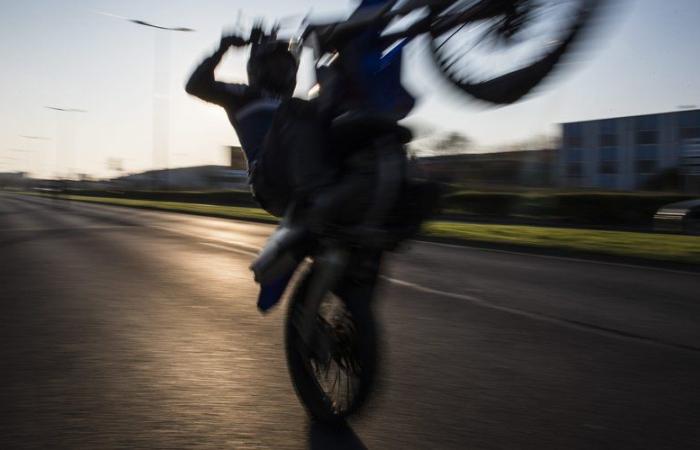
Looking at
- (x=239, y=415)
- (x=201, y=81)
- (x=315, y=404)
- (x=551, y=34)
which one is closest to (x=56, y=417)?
(x=239, y=415)

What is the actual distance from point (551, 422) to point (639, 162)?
65.6 meters

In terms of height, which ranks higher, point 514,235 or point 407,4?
point 407,4

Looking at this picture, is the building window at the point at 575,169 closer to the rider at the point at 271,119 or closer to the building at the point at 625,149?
the building at the point at 625,149

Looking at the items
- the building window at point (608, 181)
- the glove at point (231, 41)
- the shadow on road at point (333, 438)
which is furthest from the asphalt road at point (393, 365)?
the building window at point (608, 181)

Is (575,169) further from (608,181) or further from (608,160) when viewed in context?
(608,181)

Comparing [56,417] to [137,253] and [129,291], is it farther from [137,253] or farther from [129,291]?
[137,253]

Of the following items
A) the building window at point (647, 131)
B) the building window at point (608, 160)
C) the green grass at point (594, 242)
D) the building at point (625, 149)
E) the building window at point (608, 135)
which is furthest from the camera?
the building window at point (608, 135)

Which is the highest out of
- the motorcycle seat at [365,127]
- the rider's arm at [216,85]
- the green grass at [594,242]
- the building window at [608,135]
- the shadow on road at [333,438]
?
the building window at [608,135]

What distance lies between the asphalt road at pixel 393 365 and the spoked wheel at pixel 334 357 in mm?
99

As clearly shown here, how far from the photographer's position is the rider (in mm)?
3107

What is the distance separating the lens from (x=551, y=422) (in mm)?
3377

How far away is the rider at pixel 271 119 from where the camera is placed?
122 inches

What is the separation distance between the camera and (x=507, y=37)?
2.76 m

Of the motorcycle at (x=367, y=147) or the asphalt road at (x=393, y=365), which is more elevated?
the motorcycle at (x=367, y=147)
